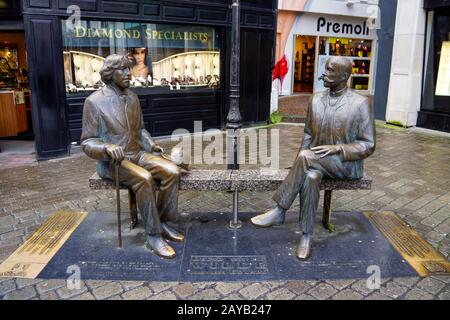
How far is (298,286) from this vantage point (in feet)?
11.2

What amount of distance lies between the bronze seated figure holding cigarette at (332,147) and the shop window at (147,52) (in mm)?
5691

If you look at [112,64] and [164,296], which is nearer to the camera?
[164,296]

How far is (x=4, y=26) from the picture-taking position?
8102 millimetres

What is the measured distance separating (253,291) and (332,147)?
1.52 metres

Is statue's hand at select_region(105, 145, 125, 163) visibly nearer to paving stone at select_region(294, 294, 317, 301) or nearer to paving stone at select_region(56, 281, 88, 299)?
paving stone at select_region(56, 281, 88, 299)

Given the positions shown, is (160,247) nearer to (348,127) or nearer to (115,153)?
(115,153)

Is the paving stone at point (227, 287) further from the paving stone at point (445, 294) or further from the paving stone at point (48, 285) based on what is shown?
the paving stone at point (445, 294)

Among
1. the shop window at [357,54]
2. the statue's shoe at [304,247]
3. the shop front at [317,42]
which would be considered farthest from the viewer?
the shop window at [357,54]

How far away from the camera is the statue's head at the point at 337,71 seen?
3918mm

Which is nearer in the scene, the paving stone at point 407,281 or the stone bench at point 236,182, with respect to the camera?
the paving stone at point 407,281

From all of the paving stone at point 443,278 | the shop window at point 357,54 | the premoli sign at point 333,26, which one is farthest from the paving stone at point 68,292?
the shop window at point 357,54

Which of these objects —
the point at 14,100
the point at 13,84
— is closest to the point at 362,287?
the point at 14,100

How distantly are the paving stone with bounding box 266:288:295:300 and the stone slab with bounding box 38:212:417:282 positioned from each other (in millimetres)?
167

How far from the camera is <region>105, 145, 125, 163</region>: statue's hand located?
370cm
